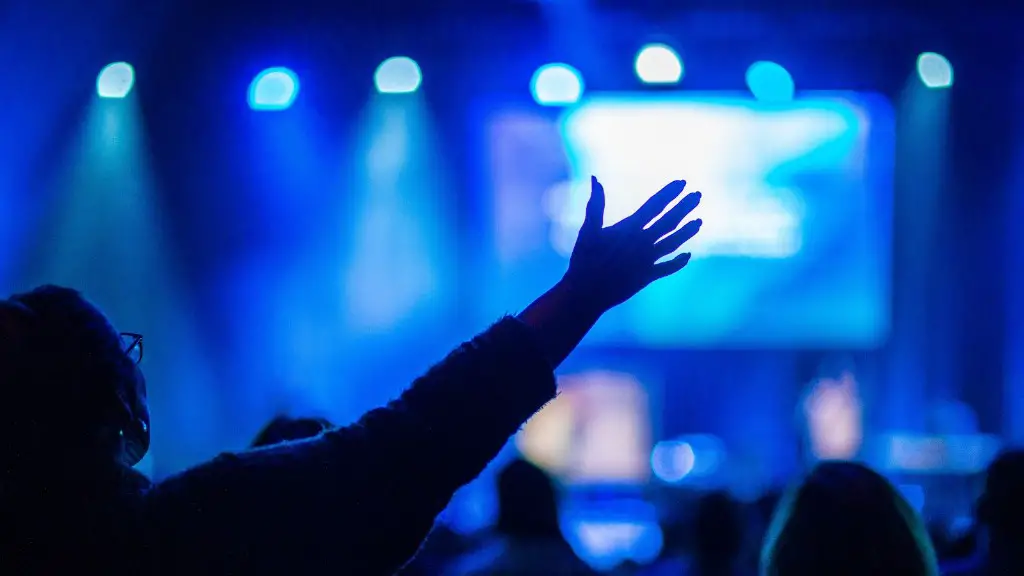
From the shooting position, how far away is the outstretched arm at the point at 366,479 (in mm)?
731

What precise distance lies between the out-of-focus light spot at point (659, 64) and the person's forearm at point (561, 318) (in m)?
7.37

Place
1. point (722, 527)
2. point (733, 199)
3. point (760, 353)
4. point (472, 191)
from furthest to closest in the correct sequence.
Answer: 1. point (760, 353)
2. point (472, 191)
3. point (733, 199)
4. point (722, 527)

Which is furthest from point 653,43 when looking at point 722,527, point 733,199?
point 722,527

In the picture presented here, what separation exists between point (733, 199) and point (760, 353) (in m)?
1.95

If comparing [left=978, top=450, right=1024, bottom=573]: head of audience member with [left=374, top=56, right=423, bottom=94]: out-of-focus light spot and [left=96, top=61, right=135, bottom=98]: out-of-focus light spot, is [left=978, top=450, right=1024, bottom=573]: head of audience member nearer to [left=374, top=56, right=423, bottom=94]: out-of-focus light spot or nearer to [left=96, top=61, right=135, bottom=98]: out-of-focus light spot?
[left=374, top=56, right=423, bottom=94]: out-of-focus light spot

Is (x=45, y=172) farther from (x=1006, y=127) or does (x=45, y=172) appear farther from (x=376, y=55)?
(x=1006, y=127)

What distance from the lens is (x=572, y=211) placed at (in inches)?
314

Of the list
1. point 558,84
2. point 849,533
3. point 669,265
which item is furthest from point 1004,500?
point 558,84

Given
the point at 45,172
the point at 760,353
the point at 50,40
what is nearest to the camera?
the point at 50,40

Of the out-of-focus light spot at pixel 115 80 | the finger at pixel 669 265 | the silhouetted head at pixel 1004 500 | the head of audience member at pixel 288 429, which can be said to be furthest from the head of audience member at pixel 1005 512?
the out-of-focus light spot at pixel 115 80

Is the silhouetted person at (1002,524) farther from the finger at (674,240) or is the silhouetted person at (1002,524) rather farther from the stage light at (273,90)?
the stage light at (273,90)

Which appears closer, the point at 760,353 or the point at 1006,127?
the point at 1006,127

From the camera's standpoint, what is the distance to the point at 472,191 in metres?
8.33

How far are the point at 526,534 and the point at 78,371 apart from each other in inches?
86.2
